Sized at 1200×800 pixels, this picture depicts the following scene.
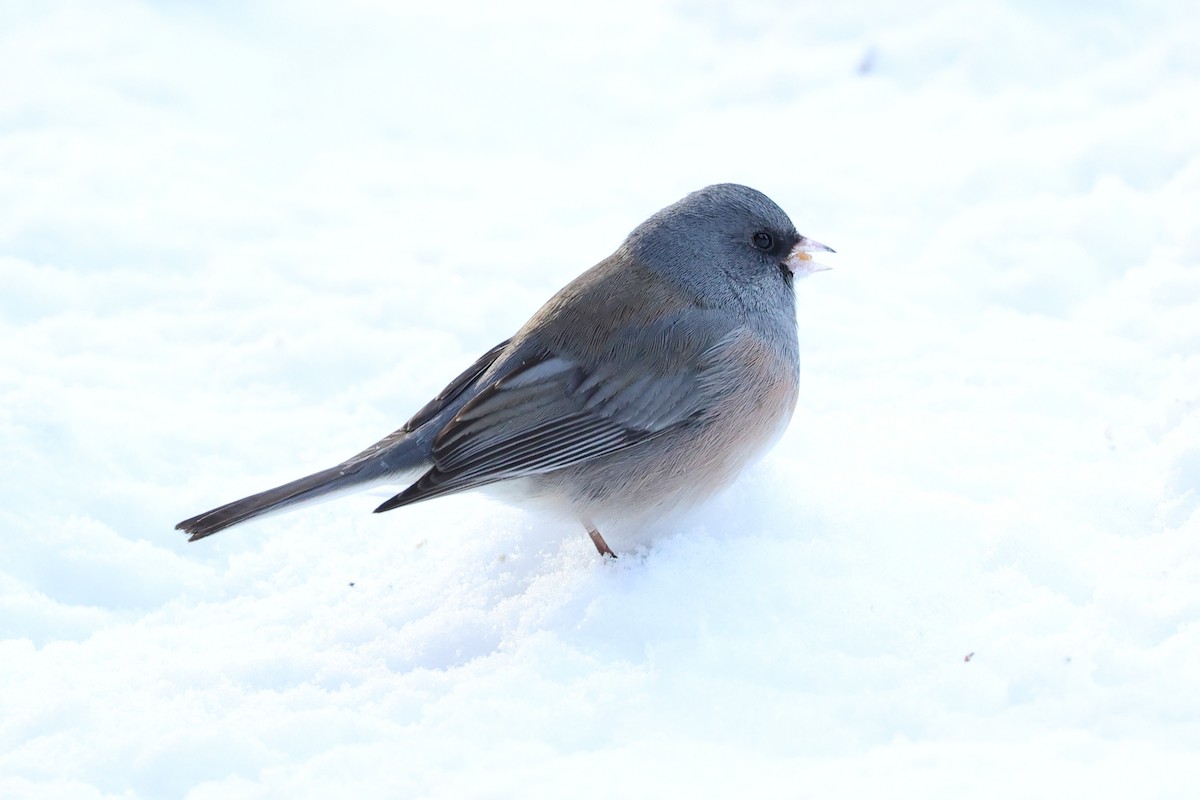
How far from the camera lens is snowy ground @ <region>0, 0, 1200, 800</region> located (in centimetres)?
263

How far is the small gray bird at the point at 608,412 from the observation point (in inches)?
127

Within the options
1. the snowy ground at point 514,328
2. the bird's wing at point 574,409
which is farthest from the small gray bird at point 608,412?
the snowy ground at point 514,328

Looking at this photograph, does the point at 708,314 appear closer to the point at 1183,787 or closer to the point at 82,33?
the point at 1183,787

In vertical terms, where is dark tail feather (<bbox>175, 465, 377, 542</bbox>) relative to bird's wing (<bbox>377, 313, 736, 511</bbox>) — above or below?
below

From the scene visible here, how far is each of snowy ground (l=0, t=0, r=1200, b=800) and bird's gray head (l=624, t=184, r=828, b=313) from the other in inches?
21.0

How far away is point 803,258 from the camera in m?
3.75

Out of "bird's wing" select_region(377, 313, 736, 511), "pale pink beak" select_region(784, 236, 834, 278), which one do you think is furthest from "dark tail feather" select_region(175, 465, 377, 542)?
"pale pink beak" select_region(784, 236, 834, 278)

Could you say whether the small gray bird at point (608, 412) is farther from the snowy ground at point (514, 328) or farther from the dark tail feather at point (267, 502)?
the snowy ground at point (514, 328)

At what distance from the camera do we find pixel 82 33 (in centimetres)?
629

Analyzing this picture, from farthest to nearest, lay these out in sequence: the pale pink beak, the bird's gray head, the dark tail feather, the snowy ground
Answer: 1. the pale pink beak
2. the bird's gray head
3. the dark tail feather
4. the snowy ground

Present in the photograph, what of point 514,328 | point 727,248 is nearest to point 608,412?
point 727,248

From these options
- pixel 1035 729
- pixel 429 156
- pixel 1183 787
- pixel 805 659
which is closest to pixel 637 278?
pixel 805 659

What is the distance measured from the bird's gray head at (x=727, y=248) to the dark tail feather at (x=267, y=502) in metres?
1.12

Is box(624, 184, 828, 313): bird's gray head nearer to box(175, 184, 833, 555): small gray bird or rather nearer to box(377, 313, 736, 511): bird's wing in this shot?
box(175, 184, 833, 555): small gray bird
